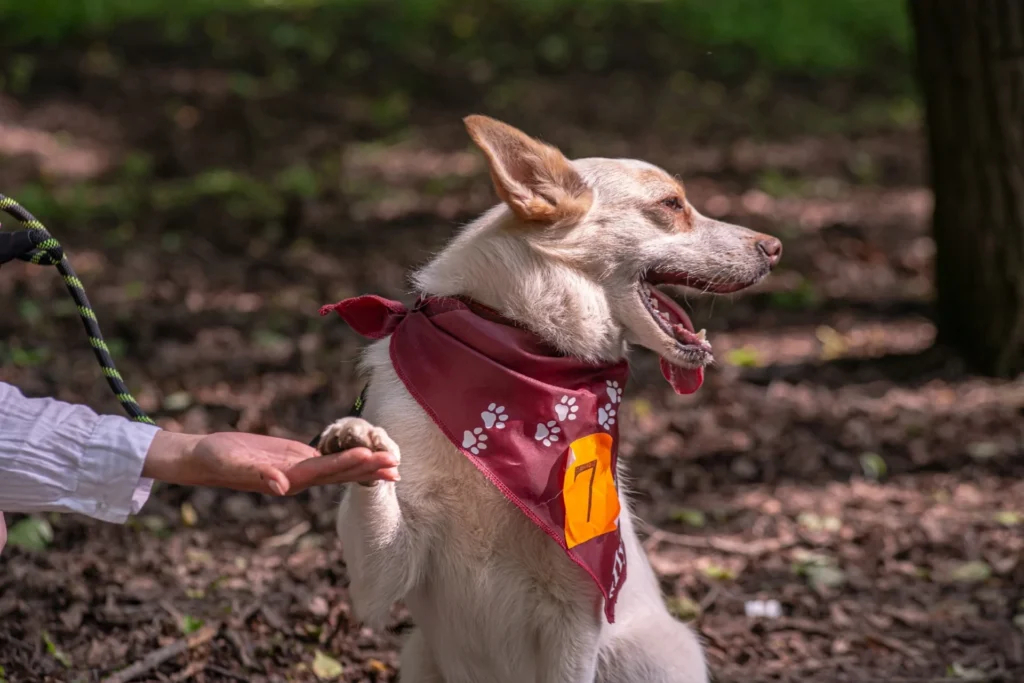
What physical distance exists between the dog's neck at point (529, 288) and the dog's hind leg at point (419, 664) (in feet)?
3.51

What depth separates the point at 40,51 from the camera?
11.4m

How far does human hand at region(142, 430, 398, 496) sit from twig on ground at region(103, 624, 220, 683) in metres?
1.53

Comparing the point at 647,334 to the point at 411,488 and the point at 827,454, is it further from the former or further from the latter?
the point at 827,454

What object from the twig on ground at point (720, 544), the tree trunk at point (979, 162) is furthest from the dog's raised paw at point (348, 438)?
the tree trunk at point (979, 162)

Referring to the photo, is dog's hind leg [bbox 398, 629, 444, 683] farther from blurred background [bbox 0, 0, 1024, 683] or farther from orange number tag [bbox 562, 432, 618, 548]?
orange number tag [bbox 562, 432, 618, 548]

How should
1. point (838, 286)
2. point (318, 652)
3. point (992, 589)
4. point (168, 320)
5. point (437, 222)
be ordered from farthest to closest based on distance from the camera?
1. point (437, 222)
2. point (838, 286)
3. point (168, 320)
4. point (992, 589)
5. point (318, 652)

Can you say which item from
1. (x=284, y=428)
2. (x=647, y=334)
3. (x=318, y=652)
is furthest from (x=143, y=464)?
(x=284, y=428)

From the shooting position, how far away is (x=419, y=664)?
363cm

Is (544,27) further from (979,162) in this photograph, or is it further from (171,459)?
(171,459)

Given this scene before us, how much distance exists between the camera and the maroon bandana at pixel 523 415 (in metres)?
3.18

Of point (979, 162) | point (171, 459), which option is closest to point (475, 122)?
point (171, 459)

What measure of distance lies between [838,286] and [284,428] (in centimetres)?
461

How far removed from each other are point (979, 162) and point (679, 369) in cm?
384

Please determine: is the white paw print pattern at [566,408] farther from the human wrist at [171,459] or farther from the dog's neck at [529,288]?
the human wrist at [171,459]
